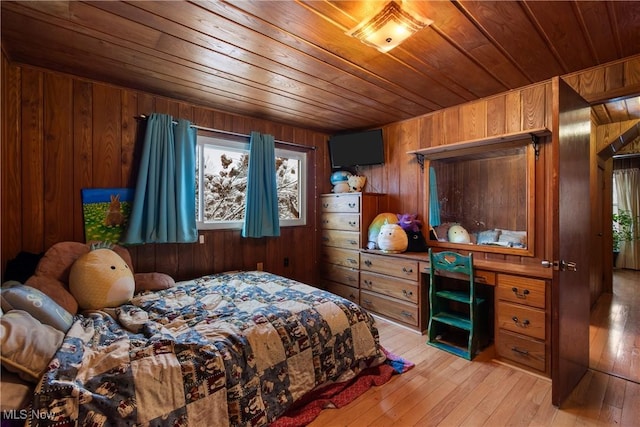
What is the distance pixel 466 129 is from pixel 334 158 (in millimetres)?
1590

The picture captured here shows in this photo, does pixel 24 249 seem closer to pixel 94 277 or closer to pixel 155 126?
pixel 94 277

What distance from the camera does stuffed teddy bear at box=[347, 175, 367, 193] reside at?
12.0 feet

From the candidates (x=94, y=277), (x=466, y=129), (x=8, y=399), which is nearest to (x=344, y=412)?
(x=8, y=399)

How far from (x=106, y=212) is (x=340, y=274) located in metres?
2.44

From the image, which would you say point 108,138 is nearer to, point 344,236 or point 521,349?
point 344,236

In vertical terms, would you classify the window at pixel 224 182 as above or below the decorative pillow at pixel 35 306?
above

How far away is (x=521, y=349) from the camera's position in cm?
215


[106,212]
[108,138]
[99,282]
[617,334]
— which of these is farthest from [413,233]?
[108,138]

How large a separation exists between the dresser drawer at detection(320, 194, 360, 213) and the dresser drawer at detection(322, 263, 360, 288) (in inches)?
27.8

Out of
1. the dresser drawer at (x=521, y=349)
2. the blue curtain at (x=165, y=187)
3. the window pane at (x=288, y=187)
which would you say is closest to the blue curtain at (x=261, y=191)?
the window pane at (x=288, y=187)

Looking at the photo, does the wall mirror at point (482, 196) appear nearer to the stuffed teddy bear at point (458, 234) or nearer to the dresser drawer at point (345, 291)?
the stuffed teddy bear at point (458, 234)

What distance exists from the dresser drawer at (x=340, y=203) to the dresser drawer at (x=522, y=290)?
1.58 m

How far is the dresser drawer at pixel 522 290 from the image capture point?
6.72 ft

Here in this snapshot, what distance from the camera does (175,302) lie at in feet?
6.72
